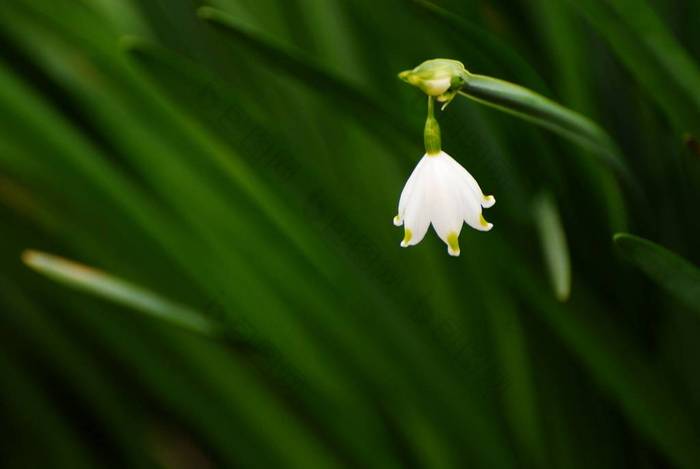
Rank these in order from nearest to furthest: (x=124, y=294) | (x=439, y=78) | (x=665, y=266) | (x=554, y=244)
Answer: (x=439, y=78)
(x=665, y=266)
(x=554, y=244)
(x=124, y=294)

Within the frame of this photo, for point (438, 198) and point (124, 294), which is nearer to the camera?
point (438, 198)

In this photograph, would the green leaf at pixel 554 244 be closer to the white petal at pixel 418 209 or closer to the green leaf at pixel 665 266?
the green leaf at pixel 665 266

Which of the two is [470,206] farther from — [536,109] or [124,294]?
[124,294]

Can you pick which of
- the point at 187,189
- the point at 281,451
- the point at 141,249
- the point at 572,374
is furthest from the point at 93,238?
the point at 572,374

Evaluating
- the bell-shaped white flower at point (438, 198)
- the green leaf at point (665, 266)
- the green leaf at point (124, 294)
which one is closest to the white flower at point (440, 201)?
the bell-shaped white flower at point (438, 198)

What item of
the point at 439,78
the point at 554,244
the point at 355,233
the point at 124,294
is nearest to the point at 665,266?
the point at 554,244

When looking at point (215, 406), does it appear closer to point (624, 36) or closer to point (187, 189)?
point (187, 189)

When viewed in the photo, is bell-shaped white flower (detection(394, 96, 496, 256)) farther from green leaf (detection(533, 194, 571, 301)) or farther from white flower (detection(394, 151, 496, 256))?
green leaf (detection(533, 194, 571, 301))
